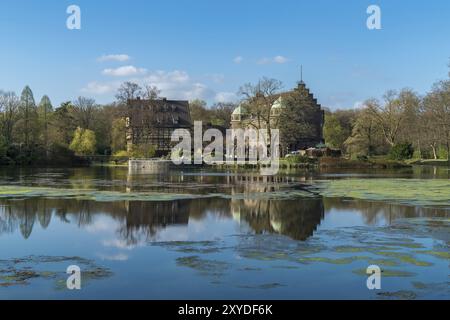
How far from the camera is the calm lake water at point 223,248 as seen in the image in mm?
9258

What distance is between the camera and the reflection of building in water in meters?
15.5

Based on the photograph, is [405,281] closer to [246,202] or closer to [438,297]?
[438,297]

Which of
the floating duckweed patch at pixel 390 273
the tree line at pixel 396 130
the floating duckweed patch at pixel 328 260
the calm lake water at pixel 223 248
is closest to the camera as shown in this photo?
the calm lake water at pixel 223 248

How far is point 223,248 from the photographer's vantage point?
1284 centimetres

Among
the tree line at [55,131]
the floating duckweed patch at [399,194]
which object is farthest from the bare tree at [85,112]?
the floating duckweed patch at [399,194]

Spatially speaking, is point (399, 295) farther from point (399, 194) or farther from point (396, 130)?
point (396, 130)

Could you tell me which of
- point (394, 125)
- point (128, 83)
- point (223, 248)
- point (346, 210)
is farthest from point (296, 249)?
point (394, 125)

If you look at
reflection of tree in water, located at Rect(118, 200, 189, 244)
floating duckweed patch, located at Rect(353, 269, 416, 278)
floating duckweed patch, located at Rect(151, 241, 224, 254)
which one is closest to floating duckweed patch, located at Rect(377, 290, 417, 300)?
floating duckweed patch, located at Rect(353, 269, 416, 278)

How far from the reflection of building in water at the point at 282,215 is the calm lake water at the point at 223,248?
0.04m

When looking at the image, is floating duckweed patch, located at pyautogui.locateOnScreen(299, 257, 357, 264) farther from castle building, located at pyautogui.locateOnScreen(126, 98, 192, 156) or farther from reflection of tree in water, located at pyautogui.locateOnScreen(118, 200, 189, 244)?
castle building, located at pyautogui.locateOnScreen(126, 98, 192, 156)

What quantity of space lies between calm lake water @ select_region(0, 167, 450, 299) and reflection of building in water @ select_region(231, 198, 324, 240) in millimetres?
39

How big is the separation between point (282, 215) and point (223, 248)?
601 cm

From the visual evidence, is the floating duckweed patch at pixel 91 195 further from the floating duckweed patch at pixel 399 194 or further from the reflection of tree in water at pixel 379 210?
the floating duckweed patch at pixel 399 194
